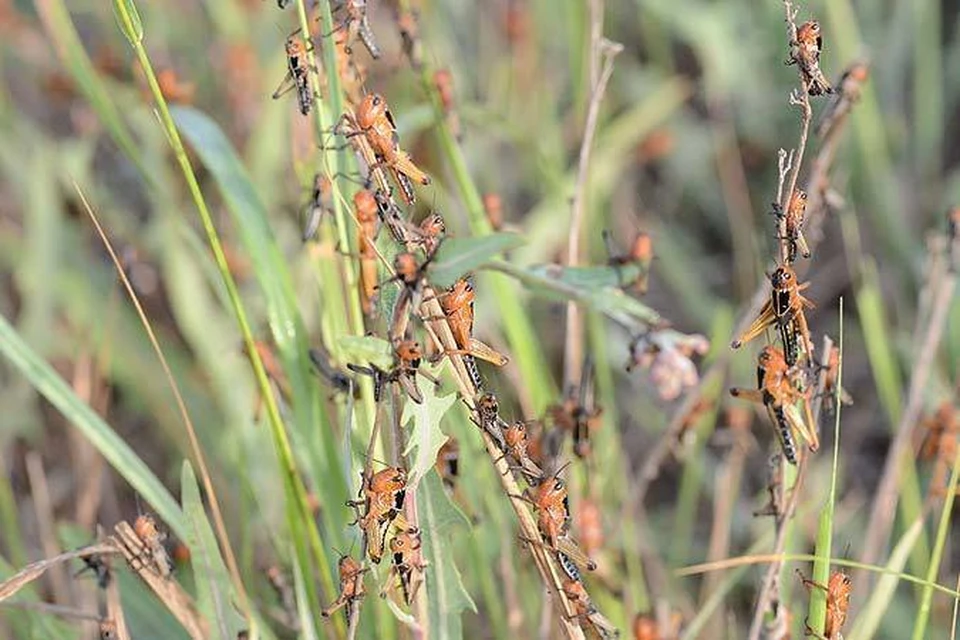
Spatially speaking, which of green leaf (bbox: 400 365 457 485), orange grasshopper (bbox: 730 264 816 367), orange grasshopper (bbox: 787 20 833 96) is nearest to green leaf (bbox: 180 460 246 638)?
A: green leaf (bbox: 400 365 457 485)

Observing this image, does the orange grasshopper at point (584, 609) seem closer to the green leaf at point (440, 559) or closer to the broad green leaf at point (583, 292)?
the green leaf at point (440, 559)

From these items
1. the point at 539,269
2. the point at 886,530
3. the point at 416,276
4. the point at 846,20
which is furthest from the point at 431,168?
the point at 416,276

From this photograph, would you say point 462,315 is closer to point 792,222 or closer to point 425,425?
point 425,425

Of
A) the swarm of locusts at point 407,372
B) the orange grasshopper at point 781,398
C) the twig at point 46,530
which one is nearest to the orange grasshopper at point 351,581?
the swarm of locusts at point 407,372

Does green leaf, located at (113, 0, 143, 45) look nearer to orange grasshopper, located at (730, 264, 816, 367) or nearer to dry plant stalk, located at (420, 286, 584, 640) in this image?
dry plant stalk, located at (420, 286, 584, 640)

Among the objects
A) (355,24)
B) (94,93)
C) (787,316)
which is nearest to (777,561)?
(787,316)
